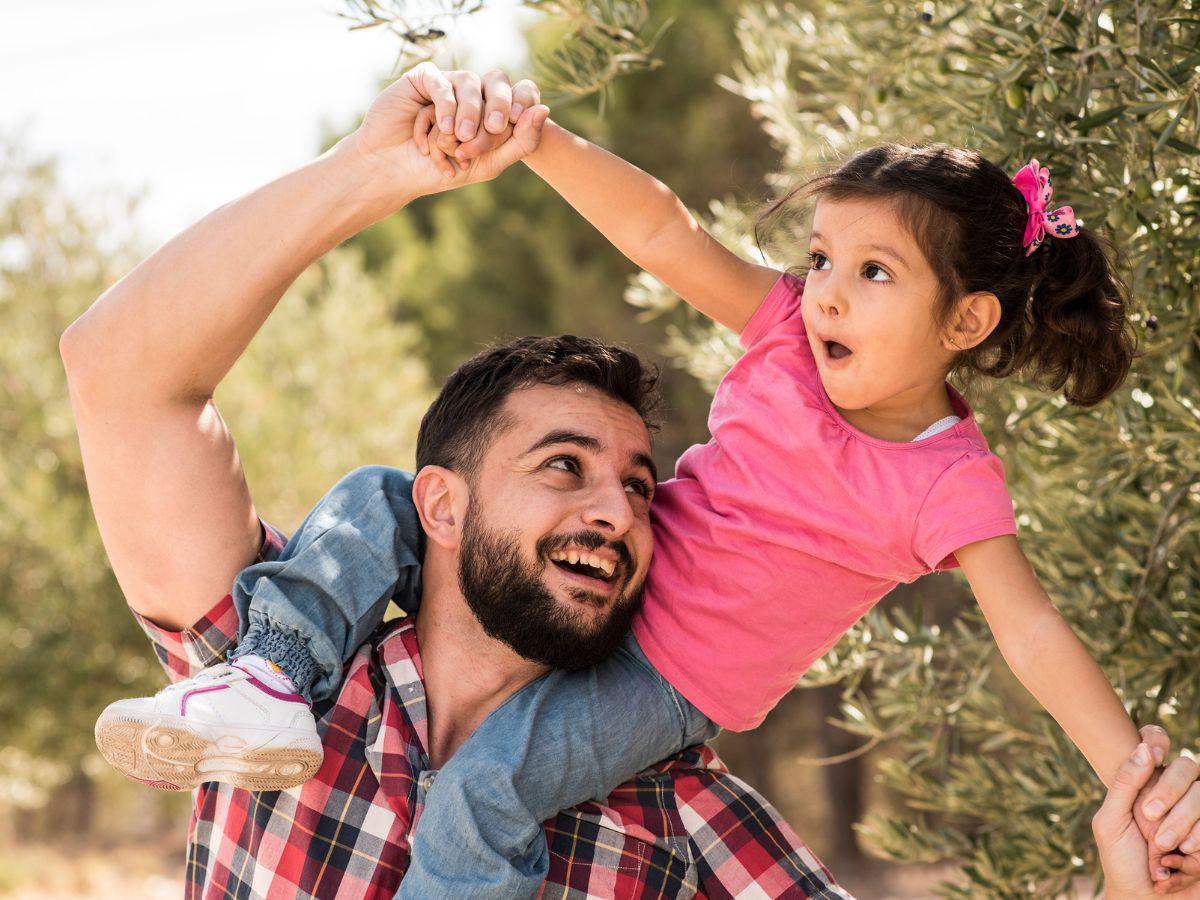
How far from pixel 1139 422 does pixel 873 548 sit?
2.12 ft

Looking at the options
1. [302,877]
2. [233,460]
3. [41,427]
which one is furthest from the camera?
[41,427]

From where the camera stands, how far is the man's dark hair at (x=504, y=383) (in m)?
2.73

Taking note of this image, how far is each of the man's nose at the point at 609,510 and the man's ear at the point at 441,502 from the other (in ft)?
1.03

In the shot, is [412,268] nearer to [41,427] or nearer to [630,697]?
[41,427]

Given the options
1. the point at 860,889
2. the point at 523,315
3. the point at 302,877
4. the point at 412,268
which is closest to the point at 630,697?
the point at 302,877

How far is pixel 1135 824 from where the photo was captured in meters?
1.95

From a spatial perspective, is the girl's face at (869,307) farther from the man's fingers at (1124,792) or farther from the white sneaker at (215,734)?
the white sneaker at (215,734)

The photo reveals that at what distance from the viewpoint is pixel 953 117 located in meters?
2.87

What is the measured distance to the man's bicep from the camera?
95.4 inches

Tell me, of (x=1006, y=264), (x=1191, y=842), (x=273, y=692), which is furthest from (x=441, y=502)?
(x=1191, y=842)

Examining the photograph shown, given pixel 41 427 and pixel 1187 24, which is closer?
pixel 1187 24

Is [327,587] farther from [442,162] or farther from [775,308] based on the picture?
[775,308]

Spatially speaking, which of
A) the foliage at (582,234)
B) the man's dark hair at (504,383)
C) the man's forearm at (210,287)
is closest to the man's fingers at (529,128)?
the man's forearm at (210,287)

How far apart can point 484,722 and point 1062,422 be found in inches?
54.0
